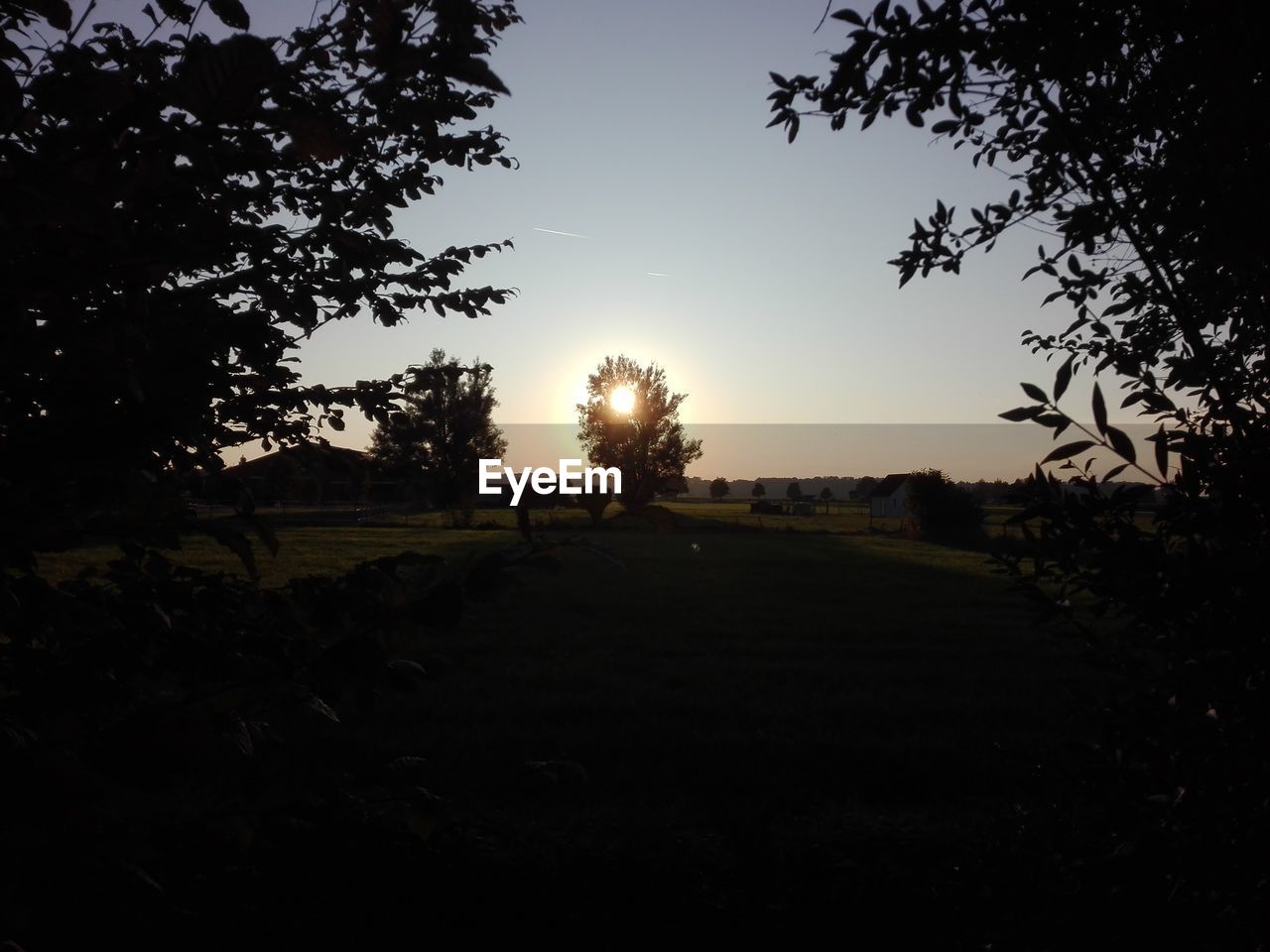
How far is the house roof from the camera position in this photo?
69.1m

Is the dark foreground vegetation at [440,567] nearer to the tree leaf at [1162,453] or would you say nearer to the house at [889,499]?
the tree leaf at [1162,453]

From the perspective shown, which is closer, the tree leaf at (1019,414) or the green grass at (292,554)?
the tree leaf at (1019,414)

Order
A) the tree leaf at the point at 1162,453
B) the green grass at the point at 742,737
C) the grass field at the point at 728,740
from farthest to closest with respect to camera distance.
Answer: the green grass at the point at 742,737
the grass field at the point at 728,740
the tree leaf at the point at 1162,453

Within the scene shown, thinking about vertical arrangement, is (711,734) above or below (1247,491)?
below

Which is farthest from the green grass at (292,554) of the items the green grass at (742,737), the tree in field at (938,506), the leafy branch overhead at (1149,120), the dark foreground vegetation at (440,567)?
the tree in field at (938,506)

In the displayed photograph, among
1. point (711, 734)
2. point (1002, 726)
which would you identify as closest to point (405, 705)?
point (711, 734)

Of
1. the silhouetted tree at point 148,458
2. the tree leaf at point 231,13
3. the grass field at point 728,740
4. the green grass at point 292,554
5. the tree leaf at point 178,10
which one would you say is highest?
the tree leaf at point 178,10

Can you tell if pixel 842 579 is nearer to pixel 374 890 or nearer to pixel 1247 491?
pixel 374 890

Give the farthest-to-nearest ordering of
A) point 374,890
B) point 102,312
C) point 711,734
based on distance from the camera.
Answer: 1. point 711,734
2. point 374,890
3. point 102,312

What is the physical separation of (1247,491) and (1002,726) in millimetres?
6078

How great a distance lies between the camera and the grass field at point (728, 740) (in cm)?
470

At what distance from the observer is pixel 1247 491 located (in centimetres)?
240

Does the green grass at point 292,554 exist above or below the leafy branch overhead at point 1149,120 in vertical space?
below

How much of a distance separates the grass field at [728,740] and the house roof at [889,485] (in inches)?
2153
